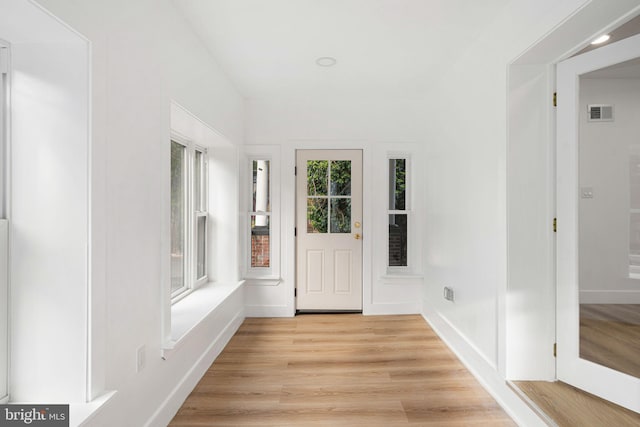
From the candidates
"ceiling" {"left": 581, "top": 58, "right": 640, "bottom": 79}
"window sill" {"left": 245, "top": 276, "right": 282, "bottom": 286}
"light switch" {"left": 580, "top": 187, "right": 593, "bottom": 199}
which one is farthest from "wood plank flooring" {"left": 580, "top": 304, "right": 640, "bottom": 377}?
"window sill" {"left": 245, "top": 276, "right": 282, "bottom": 286}

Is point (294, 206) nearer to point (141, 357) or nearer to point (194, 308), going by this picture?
point (194, 308)

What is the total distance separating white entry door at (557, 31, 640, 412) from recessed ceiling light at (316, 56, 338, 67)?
164 centimetres

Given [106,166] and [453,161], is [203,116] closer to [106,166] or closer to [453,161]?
[106,166]

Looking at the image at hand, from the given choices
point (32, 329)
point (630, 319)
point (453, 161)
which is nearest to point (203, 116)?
point (32, 329)

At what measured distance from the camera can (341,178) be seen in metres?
4.17

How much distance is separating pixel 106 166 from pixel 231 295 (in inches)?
87.6

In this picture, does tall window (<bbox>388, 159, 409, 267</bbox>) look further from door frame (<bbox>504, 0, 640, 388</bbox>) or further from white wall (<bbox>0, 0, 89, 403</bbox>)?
white wall (<bbox>0, 0, 89, 403</bbox>)

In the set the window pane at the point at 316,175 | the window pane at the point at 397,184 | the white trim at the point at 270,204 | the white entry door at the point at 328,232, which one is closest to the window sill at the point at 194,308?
the white trim at the point at 270,204

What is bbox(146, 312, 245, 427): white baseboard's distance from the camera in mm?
1983

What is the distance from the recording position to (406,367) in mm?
2795

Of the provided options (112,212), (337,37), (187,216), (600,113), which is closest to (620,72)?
(600,113)

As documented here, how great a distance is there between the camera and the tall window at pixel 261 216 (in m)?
4.18

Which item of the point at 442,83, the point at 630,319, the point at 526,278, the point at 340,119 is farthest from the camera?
the point at 340,119

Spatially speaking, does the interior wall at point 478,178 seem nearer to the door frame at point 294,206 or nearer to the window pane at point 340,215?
the door frame at point 294,206
